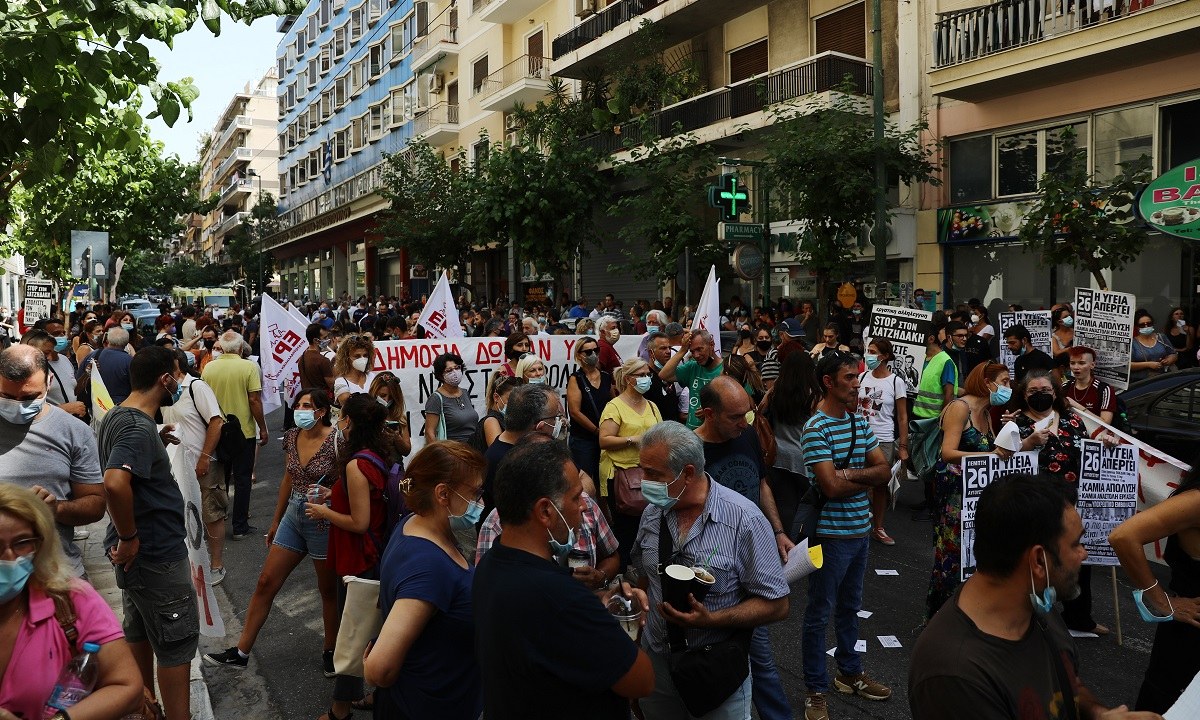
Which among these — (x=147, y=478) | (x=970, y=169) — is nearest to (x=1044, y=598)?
(x=147, y=478)

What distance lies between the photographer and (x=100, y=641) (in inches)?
95.0

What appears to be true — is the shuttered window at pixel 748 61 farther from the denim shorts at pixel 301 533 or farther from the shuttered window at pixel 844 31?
the denim shorts at pixel 301 533

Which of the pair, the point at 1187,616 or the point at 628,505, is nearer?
the point at 1187,616

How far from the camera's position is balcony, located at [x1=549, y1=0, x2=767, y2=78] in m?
21.5

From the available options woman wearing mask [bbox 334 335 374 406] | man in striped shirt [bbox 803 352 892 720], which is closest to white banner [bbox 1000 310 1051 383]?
man in striped shirt [bbox 803 352 892 720]

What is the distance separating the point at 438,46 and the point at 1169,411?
3299cm

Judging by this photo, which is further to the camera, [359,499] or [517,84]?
[517,84]

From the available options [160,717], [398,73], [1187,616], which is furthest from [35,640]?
[398,73]

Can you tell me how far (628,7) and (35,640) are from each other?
23.4 meters

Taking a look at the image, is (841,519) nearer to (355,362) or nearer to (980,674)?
(980,674)

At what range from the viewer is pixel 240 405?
823 centimetres

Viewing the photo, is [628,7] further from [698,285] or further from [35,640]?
[35,640]

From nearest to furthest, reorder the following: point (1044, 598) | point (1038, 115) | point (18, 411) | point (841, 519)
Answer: point (1044, 598)
point (18, 411)
point (841, 519)
point (1038, 115)

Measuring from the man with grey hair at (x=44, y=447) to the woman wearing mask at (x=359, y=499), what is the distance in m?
1.06
